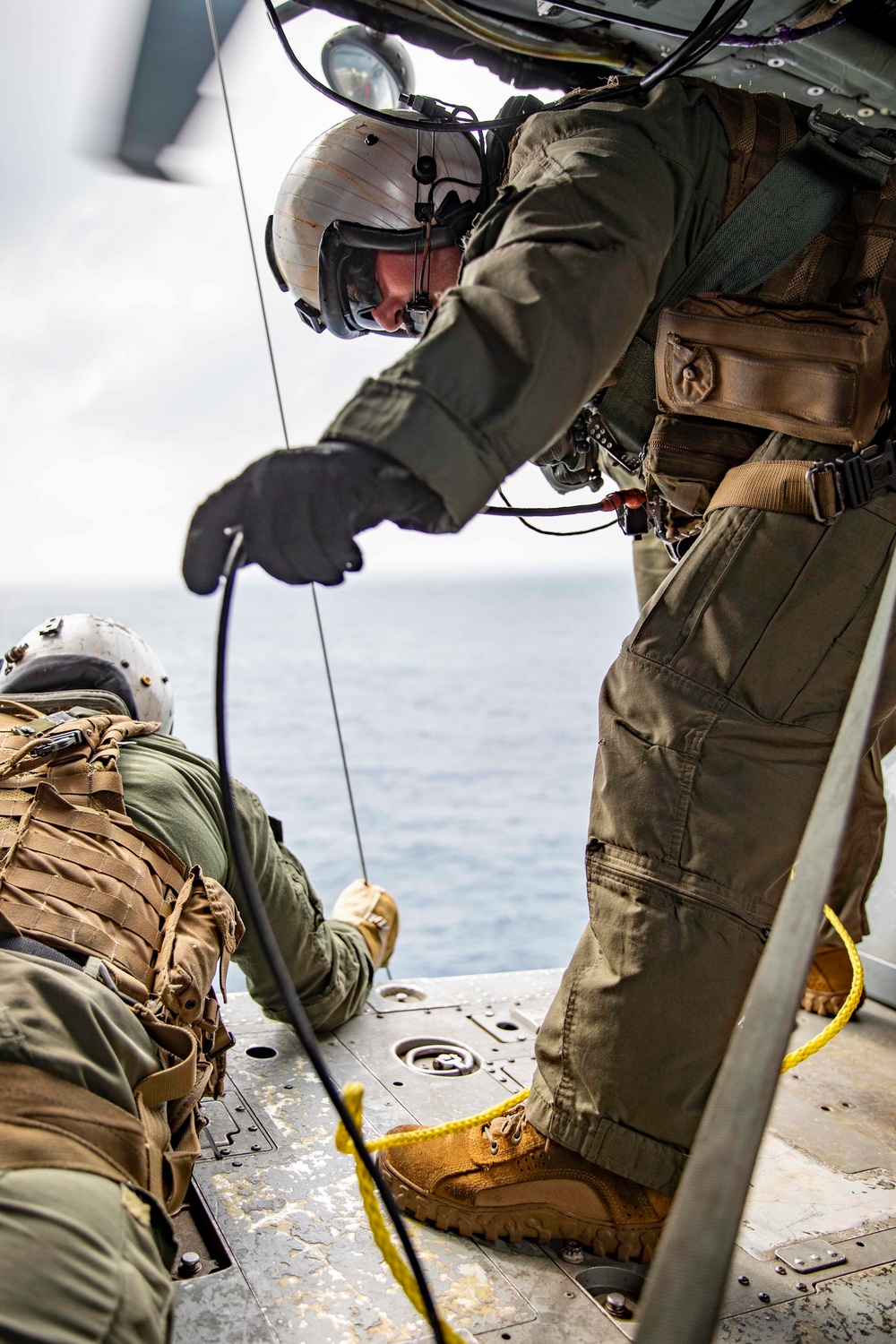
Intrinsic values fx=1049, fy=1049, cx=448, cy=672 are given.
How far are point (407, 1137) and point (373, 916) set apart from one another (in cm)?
107

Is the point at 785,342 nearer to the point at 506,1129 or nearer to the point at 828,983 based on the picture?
the point at 506,1129

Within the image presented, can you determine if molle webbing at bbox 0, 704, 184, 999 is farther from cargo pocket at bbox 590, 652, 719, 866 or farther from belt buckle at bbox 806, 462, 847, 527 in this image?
belt buckle at bbox 806, 462, 847, 527

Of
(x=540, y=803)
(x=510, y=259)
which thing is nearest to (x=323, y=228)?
(x=510, y=259)

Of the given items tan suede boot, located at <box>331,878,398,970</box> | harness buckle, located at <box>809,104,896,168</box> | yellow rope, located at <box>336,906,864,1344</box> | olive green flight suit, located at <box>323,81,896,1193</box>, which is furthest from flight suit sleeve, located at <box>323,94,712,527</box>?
tan suede boot, located at <box>331,878,398,970</box>

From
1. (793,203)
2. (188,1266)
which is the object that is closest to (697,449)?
(793,203)

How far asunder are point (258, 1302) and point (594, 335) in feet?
3.98

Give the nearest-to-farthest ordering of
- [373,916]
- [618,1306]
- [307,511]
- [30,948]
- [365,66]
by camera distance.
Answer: [307,511] → [30,948] → [618,1306] → [365,66] → [373,916]

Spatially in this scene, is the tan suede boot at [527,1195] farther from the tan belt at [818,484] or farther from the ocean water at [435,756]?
the ocean water at [435,756]

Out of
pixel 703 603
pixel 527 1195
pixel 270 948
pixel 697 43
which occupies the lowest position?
pixel 527 1195

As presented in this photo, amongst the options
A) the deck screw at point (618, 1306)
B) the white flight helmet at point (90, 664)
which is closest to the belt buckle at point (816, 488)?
the deck screw at point (618, 1306)

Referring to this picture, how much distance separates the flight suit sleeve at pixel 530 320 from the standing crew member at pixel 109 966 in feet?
2.26

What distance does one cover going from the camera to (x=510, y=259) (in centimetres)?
118

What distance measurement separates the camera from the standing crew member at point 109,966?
896 mm

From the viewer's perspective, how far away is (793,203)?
1417mm
